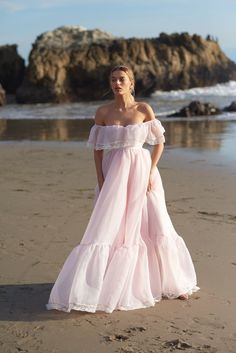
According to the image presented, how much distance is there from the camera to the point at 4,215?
270 inches

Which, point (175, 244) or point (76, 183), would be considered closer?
point (175, 244)

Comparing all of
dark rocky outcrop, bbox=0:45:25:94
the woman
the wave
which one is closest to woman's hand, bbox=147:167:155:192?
the woman

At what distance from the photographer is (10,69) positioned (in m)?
48.7

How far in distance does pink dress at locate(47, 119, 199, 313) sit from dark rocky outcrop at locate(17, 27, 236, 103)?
37.3 m

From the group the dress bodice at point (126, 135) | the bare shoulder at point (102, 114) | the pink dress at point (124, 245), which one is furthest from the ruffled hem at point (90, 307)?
the bare shoulder at point (102, 114)

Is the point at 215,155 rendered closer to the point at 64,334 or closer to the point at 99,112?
the point at 99,112

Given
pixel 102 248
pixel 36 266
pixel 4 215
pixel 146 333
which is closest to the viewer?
pixel 146 333

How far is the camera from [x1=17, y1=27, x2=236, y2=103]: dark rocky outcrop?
43125mm

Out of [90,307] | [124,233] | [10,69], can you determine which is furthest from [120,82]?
[10,69]

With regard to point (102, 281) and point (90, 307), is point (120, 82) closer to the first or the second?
point (102, 281)

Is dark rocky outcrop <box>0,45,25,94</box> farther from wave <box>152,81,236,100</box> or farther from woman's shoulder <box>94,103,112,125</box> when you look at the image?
woman's shoulder <box>94,103,112,125</box>

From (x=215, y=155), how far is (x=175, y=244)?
279 inches

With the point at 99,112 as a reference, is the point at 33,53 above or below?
above

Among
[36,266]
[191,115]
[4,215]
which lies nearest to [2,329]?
[36,266]
